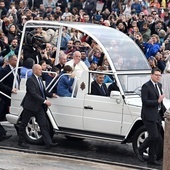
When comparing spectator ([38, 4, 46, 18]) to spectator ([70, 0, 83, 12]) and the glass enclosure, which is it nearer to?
spectator ([70, 0, 83, 12])

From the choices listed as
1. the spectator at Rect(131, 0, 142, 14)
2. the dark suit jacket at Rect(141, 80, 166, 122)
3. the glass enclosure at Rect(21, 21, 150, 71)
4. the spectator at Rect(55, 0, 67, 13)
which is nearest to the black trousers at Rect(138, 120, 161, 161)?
the dark suit jacket at Rect(141, 80, 166, 122)

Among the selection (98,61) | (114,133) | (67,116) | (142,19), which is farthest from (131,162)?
(142,19)

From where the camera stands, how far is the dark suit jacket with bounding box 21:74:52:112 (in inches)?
588

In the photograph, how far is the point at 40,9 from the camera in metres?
30.2

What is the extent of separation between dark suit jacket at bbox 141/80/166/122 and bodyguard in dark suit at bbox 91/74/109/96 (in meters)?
1.22

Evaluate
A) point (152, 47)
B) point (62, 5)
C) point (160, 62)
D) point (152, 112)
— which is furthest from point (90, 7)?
point (152, 112)

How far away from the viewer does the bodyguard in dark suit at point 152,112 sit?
13.8 m

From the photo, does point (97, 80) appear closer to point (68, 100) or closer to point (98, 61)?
point (68, 100)

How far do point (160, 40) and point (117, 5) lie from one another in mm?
7126

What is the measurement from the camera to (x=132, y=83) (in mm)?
14945

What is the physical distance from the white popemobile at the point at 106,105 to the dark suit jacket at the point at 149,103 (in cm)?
49

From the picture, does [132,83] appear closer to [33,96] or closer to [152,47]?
[33,96]

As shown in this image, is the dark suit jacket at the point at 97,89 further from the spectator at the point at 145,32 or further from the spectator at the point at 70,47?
the spectator at the point at 145,32

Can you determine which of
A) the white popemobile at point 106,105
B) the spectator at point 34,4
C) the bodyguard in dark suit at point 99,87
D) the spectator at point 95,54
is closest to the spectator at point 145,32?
the spectator at point 34,4
